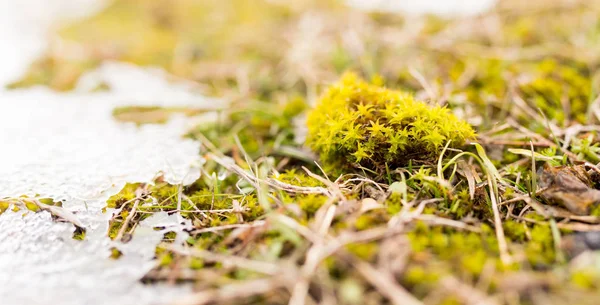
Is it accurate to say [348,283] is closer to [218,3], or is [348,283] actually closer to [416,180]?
[416,180]

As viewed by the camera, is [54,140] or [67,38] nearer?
[54,140]

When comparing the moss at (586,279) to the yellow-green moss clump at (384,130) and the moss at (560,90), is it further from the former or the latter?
the moss at (560,90)

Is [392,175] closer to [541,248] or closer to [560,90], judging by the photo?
[541,248]

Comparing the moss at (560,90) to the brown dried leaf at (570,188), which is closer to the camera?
the brown dried leaf at (570,188)

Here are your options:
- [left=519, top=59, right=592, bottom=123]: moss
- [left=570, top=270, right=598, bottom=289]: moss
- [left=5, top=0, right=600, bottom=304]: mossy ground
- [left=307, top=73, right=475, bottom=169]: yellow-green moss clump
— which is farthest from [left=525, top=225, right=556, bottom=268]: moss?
[left=519, top=59, right=592, bottom=123]: moss

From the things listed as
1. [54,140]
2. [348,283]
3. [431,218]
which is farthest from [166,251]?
[54,140]

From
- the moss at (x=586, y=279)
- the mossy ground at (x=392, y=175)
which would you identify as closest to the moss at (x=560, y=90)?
the mossy ground at (x=392, y=175)
